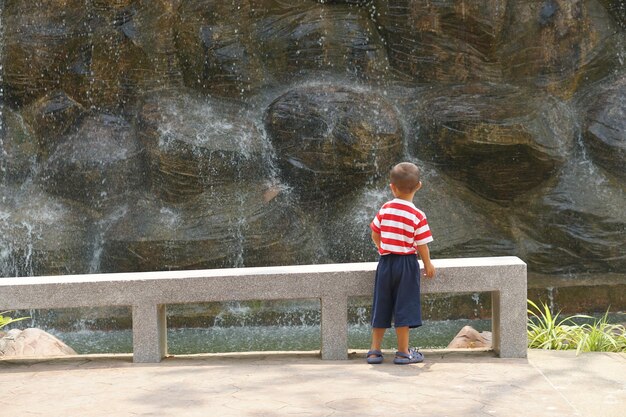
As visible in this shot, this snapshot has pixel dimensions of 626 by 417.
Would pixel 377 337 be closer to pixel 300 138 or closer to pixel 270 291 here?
pixel 270 291

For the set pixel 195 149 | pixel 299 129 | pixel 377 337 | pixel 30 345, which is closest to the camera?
pixel 377 337

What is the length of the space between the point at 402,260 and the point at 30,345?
13.8 feet

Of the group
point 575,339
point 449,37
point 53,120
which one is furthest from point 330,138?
point 575,339

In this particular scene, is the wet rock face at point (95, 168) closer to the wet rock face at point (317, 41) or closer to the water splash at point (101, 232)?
the water splash at point (101, 232)

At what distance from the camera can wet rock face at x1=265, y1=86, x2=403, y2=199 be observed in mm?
13430

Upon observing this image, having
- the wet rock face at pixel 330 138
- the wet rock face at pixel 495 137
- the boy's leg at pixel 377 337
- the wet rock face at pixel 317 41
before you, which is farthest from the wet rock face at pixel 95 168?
the boy's leg at pixel 377 337

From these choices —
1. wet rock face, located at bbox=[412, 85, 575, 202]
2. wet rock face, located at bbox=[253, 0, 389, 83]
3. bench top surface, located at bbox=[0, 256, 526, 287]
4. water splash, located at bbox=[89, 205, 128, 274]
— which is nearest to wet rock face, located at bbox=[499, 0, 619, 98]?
wet rock face, located at bbox=[412, 85, 575, 202]

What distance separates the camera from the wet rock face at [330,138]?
13430 millimetres

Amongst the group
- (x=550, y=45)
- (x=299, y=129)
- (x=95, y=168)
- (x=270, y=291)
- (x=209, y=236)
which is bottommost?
(x=270, y=291)

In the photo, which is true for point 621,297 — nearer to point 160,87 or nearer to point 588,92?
point 588,92

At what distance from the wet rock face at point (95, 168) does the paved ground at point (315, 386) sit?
7.17 m

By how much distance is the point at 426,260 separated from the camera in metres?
6.39

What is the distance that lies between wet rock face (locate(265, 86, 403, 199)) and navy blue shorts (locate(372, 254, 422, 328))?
23.3ft

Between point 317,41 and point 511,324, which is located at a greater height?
point 317,41
